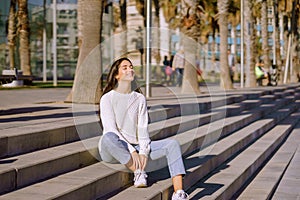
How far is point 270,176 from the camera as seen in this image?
33.4 feet

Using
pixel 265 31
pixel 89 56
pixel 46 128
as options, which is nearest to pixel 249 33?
pixel 265 31

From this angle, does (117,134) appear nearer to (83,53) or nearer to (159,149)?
(159,149)

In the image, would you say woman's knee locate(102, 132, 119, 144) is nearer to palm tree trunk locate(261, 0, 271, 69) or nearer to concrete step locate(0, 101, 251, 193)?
concrete step locate(0, 101, 251, 193)

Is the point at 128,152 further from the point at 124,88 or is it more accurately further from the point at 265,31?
the point at 265,31

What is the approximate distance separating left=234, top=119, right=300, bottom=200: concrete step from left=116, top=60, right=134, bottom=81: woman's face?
8.02 ft

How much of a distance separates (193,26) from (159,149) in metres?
13.4

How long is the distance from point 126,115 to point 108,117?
8.1 inches

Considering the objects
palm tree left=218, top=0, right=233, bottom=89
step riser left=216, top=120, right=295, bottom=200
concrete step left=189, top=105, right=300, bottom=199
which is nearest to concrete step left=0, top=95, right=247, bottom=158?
concrete step left=189, top=105, right=300, bottom=199

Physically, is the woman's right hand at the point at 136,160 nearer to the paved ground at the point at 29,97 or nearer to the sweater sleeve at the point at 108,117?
the sweater sleeve at the point at 108,117

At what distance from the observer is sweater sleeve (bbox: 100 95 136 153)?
22.7ft

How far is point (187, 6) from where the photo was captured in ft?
65.9

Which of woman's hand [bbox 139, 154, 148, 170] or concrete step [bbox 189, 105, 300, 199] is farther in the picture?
concrete step [bbox 189, 105, 300, 199]

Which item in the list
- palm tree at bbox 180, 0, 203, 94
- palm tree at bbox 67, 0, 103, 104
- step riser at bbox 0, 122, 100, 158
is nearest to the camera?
step riser at bbox 0, 122, 100, 158

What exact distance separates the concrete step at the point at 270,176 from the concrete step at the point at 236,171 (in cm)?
10
